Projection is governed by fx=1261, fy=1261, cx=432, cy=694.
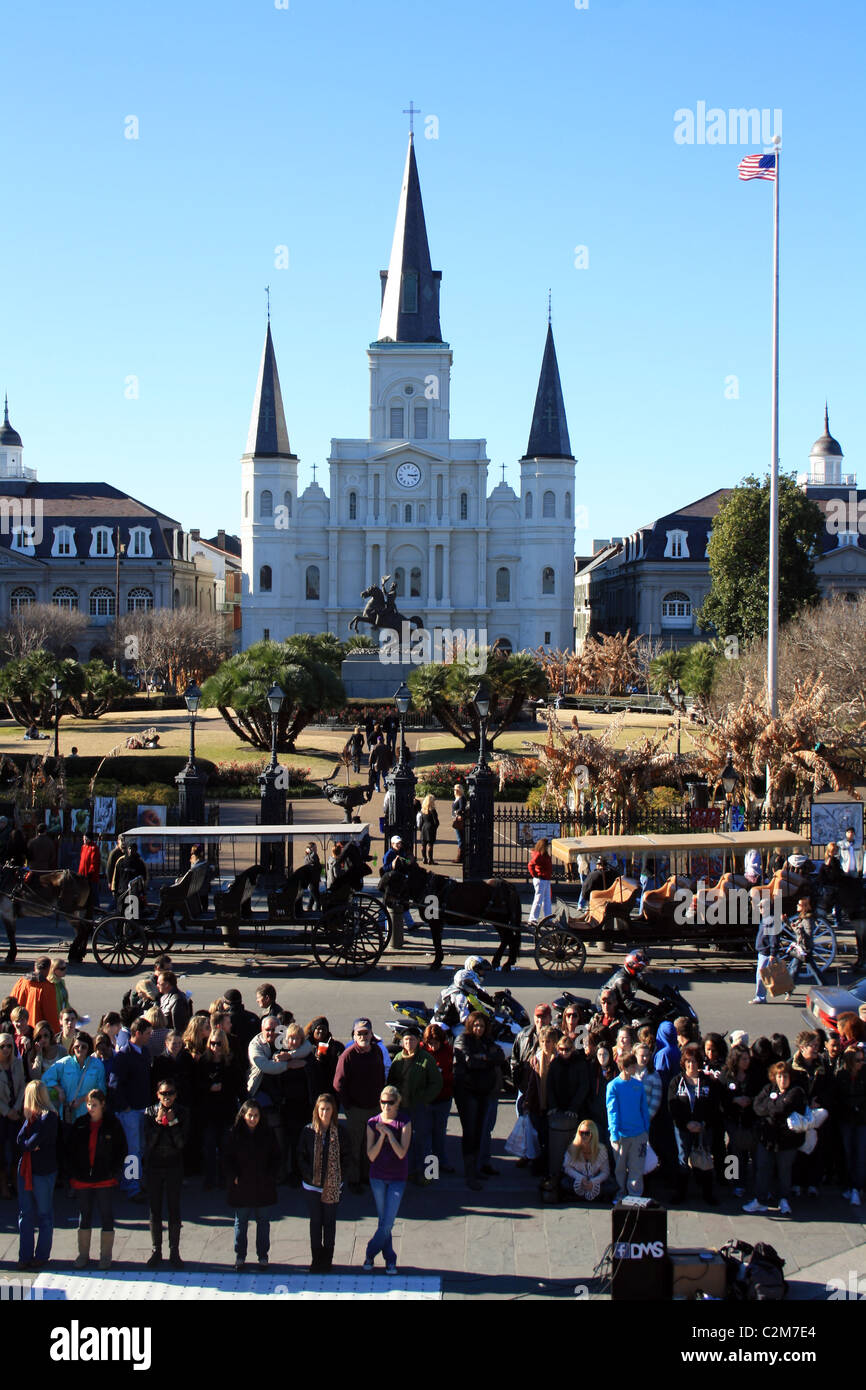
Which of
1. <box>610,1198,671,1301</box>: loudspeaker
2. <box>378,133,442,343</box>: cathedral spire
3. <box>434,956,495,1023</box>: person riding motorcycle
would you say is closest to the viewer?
<box>610,1198,671,1301</box>: loudspeaker

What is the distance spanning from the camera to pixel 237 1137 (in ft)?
26.5

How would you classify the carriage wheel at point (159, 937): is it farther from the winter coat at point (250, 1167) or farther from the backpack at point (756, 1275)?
the backpack at point (756, 1275)

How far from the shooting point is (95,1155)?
8188mm

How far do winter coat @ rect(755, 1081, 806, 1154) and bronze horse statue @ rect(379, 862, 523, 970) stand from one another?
6.39 m

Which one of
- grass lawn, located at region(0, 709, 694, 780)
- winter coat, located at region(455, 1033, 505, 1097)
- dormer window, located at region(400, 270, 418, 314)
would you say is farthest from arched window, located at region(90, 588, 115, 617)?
winter coat, located at region(455, 1033, 505, 1097)

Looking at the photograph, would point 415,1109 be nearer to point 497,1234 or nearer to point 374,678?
point 497,1234

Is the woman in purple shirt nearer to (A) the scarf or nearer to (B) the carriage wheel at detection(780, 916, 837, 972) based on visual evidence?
(A) the scarf

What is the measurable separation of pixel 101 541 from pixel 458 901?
252 feet

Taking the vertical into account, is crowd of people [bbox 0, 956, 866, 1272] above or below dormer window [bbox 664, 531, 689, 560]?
below

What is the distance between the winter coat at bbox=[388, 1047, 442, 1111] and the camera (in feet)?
29.9

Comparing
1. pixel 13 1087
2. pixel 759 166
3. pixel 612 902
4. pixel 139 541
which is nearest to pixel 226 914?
pixel 612 902

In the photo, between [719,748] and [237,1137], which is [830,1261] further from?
[719,748]

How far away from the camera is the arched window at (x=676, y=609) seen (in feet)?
283

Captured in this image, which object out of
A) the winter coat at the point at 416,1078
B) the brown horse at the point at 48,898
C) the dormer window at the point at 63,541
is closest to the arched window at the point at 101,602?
the dormer window at the point at 63,541
